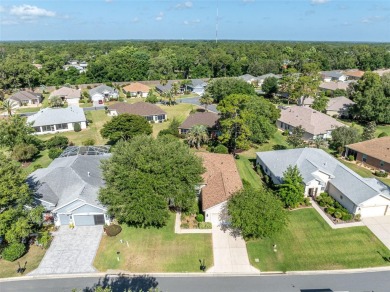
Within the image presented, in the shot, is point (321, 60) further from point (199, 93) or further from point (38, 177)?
point (38, 177)

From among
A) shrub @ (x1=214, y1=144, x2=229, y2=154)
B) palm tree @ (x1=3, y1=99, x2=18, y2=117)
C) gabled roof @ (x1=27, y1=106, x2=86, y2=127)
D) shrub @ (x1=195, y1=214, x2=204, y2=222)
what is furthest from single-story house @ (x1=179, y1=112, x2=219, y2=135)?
palm tree @ (x1=3, y1=99, x2=18, y2=117)

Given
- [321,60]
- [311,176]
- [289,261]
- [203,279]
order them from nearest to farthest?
1. [203,279]
2. [289,261]
3. [311,176]
4. [321,60]

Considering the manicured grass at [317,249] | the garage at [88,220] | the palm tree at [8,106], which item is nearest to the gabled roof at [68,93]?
the palm tree at [8,106]

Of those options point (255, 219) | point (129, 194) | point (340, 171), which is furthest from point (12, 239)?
point (340, 171)

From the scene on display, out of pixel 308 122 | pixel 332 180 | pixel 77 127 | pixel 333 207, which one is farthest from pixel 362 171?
pixel 77 127

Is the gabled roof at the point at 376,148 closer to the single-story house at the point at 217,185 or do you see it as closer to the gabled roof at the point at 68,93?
the single-story house at the point at 217,185

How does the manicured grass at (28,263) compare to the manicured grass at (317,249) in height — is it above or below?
below
